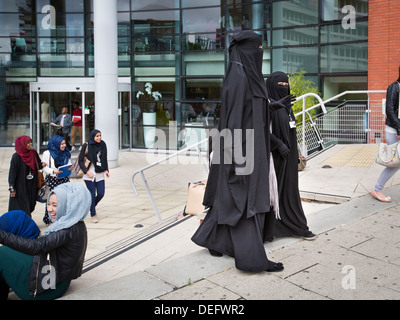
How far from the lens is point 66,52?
1997cm

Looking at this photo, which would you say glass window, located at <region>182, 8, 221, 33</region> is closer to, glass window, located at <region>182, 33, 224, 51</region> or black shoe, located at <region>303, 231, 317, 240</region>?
glass window, located at <region>182, 33, 224, 51</region>

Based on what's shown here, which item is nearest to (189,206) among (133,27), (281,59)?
(281,59)

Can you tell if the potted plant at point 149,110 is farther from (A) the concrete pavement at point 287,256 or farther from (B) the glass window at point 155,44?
(A) the concrete pavement at point 287,256

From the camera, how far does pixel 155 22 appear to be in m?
18.8

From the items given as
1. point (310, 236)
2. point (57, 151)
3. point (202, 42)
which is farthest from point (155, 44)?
point (310, 236)

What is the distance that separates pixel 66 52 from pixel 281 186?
16.8 m

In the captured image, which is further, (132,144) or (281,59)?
(132,144)

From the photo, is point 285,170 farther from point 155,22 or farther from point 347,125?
point 155,22

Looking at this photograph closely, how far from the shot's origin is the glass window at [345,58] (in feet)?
48.3

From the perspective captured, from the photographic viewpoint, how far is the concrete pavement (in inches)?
153

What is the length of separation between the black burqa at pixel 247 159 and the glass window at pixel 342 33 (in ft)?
37.6

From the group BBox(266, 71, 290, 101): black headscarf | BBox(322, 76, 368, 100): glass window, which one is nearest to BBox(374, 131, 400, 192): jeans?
BBox(266, 71, 290, 101): black headscarf

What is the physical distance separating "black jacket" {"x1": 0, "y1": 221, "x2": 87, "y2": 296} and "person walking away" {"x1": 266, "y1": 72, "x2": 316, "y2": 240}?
6.50 ft
